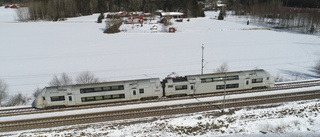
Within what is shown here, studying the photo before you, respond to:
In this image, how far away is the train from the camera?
25.1m

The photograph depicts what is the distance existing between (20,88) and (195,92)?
83.0 ft

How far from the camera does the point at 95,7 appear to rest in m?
132

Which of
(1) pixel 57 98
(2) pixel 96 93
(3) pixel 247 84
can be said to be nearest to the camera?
(1) pixel 57 98

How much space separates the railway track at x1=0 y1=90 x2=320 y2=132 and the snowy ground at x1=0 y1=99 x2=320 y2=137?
2.88ft

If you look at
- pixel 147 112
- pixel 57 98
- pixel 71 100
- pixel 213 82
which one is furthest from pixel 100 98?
pixel 213 82

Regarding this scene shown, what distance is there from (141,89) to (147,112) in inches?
116

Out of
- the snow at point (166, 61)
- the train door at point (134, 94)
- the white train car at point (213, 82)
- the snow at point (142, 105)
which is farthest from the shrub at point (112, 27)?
the snow at point (142, 105)

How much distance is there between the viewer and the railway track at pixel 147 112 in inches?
902

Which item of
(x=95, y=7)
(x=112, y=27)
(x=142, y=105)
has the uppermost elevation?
(x=95, y=7)

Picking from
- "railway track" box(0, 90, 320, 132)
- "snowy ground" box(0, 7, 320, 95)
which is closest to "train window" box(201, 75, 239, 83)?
"railway track" box(0, 90, 320, 132)

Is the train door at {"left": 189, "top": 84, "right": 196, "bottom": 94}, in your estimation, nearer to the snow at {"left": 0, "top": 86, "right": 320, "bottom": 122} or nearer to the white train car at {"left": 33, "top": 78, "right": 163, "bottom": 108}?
the snow at {"left": 0, "top": 86, "right": 320, "bottom": 122}

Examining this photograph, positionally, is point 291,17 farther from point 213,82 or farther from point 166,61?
point 213,82

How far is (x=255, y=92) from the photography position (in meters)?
28.6

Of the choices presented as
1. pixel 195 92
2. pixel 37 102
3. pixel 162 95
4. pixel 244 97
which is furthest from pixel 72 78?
pixel 244 97
